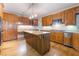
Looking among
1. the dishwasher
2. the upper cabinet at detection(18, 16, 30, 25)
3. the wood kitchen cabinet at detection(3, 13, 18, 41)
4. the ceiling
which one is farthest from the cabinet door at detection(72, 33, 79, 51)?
the wood kitchen cabinet at detection(3, 13, 18, 41)

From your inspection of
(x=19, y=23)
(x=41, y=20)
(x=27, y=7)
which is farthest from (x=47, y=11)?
(x=19, y=23)

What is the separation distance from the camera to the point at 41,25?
6.65 ft

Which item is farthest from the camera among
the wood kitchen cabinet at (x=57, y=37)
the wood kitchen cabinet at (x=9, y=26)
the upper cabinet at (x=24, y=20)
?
the wood kitchen cabinet at (x=57, y=37)

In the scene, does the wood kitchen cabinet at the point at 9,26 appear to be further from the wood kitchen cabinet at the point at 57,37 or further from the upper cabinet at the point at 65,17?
the wood kitchen cabinet at the point at 57,37

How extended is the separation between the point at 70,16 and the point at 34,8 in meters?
0.92

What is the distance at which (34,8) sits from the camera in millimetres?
1970

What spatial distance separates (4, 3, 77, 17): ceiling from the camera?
1930 millimetres

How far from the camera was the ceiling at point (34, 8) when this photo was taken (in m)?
1.93

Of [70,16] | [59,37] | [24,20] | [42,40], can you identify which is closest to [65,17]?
[70,16]

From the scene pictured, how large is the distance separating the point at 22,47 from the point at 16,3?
1.15 meters

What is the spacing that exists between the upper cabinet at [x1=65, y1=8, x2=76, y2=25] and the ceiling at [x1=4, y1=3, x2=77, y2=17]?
0.42 ft

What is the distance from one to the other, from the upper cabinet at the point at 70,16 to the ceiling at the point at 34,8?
0.13 metres

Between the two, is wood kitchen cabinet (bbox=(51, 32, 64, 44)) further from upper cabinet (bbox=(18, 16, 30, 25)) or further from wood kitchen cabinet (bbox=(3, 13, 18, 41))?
wood kitchen cabinet (bbox=(3, 13, 18, 41))

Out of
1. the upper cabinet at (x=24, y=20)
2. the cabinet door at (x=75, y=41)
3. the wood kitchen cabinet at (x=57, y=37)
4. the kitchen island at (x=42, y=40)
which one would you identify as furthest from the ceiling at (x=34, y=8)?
the cabinet door at (x=75, y=41)
